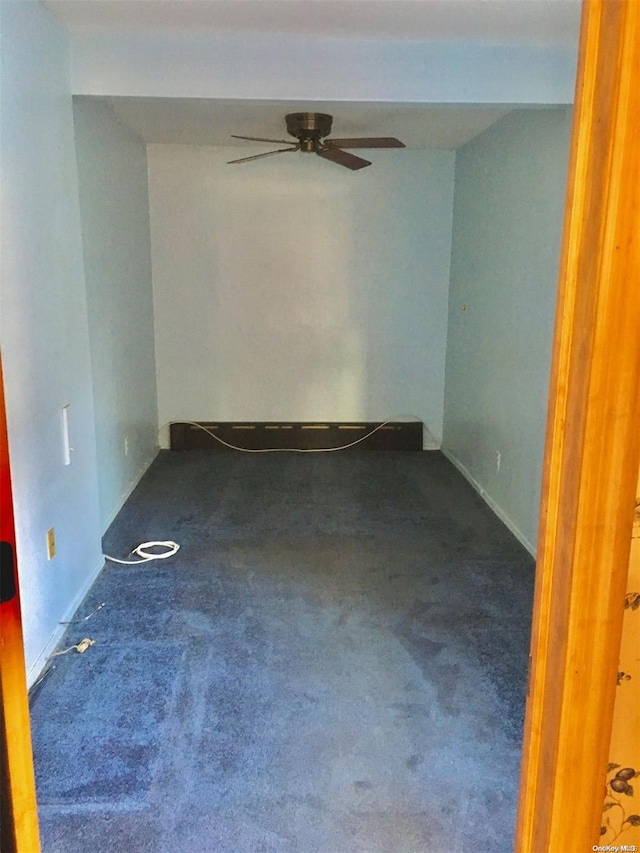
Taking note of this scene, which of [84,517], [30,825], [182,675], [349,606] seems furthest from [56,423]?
[30,825]

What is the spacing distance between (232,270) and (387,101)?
2.47 metres

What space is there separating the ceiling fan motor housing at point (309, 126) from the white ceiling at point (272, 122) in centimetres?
5

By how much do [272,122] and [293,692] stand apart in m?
3.20

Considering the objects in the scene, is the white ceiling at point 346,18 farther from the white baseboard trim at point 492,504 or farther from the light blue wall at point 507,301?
the white baseboard trim at point 492,504

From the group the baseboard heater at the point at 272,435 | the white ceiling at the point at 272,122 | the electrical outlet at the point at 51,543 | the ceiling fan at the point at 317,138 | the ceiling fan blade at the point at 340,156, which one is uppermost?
the white ceiling at the point at 272,122

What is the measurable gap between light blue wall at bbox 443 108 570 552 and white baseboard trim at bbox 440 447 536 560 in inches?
0.5

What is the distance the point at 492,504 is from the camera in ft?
13.4

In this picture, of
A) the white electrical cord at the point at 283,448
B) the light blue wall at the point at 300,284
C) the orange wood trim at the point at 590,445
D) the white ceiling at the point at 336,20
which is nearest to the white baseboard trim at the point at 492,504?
the light blue wall at the point at 300,284

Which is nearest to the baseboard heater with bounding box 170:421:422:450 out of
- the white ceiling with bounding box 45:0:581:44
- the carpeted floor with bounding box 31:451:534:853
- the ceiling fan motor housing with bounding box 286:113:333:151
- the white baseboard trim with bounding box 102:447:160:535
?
the white baseboard trim with bounding box 102:447:160:535

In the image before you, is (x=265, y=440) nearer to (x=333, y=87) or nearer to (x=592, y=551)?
(x=333, y=87)

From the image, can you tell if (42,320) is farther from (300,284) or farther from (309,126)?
(300,284)

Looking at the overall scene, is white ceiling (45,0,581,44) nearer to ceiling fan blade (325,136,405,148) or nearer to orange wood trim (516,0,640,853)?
ceiling fan blade (325,136,405,148)

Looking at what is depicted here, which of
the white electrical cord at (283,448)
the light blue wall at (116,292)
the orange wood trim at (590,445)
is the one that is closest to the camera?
the orange wood trim at (590,445)

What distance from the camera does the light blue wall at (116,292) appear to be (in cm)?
341
